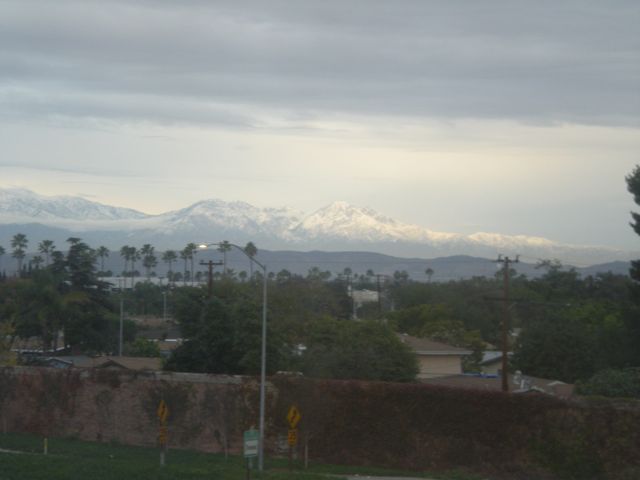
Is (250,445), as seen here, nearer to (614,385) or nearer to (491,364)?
(614,385)

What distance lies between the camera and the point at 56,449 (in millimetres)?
34938

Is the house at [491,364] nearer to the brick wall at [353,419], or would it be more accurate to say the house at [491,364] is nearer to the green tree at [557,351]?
the green tree at [557,351]

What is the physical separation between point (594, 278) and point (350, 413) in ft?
279

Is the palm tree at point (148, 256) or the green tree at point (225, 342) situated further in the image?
the palm tree at point (148, 256)

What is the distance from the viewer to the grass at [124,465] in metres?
26.4

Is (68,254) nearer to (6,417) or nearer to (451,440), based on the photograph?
(6,417)

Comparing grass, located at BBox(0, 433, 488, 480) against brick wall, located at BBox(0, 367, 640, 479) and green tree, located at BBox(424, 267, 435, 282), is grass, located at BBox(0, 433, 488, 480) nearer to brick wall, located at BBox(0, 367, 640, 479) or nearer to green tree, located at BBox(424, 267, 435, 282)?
brick wall, located at BBox(0, 367, 640, 479)

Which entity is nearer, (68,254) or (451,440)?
(451,440)

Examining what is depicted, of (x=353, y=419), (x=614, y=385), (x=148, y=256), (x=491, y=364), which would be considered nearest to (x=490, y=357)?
(x=491, y=364)

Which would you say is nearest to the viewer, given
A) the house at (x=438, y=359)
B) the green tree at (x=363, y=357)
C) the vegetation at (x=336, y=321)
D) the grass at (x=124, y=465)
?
the grass at (x=124, y=465)

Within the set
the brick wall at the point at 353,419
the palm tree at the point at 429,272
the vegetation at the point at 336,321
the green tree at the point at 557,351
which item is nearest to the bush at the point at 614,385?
the vegetation at the point at 336,321

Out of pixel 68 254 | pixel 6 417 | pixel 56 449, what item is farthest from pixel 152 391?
pixel 68 254

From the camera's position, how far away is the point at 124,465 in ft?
93.6

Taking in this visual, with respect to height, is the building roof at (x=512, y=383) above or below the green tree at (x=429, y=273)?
below
